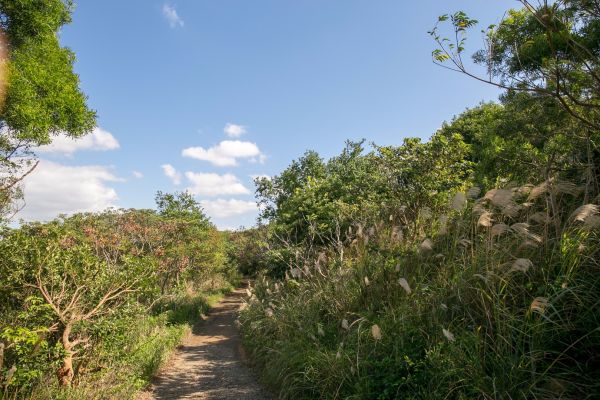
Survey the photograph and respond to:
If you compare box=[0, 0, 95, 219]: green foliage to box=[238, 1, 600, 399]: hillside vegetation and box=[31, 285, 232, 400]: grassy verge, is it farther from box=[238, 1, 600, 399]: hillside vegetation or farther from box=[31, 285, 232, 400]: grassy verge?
box=[238, 1, 600, 399]: hillside vegetation

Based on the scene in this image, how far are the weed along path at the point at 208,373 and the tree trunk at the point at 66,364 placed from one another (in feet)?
6.25

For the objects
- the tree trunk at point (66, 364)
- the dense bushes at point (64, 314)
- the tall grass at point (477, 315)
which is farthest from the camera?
the tree trunk at point (66, 364)

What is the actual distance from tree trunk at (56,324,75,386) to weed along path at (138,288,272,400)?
1.90 metres

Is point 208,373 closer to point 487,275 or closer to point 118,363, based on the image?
point 118,363

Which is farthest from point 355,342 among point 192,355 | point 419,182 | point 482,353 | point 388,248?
point 192,355

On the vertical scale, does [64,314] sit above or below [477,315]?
above

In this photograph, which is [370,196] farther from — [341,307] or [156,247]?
[156,247]

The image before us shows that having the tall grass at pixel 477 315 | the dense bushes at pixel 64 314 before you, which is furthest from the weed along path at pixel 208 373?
the tall grass at pixel 477 315

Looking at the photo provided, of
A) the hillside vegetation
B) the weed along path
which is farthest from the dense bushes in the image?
the hillside vegetation

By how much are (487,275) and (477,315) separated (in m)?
0.43

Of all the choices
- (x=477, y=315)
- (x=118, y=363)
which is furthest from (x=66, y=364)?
(x=477, y=315)

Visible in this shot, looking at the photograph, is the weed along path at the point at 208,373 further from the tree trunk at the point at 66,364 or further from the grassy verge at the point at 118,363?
the tree trunk at the point at 66,364

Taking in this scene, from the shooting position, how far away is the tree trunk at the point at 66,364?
5.14 meters

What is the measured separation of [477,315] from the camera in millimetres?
3426
